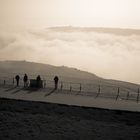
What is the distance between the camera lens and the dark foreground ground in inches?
672

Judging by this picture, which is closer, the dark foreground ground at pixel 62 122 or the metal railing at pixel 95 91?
the dark foreground ground at pixel 62 122

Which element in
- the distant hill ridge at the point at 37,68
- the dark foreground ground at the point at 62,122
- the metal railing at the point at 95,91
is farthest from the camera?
the distant hill ridge at the point at 37,68

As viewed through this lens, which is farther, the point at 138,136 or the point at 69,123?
the point at 69,123

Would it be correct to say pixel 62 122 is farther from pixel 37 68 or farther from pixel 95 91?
pixel 37 68

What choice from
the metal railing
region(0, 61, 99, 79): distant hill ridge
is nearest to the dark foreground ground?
the metal railing

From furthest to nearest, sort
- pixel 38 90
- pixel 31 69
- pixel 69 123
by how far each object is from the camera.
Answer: pixel 31 69
pixel 38 90
pixel 69 123

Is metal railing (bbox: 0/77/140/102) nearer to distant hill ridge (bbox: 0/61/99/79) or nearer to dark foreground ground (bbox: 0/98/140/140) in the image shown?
dark foreground ground (bbox: 0/98/140/140)

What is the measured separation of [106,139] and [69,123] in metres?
3.48

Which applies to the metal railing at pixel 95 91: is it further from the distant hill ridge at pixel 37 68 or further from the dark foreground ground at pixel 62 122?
the distant hill ridge at pixel 37 68

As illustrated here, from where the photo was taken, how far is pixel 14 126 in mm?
18391

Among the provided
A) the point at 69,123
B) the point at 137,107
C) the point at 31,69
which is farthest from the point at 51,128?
the point at 31,69

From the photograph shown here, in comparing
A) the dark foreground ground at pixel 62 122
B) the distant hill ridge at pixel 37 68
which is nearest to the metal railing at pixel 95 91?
the dark foreground ground at pixel 62 122

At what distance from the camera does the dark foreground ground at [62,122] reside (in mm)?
17078

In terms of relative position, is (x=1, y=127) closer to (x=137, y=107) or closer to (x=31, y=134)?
(x=31, y=134)
